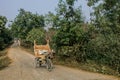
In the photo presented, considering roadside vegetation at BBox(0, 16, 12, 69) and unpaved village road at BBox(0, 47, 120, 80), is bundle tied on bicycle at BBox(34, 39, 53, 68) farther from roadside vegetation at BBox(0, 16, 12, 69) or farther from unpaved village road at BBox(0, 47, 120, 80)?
roadside vegetation at BBox(0, 16, 12, 69)

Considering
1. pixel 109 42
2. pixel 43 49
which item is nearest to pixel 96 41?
pixel 109 42

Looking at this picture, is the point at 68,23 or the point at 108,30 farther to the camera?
the point at 68,23

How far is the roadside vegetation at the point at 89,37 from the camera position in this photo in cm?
1822

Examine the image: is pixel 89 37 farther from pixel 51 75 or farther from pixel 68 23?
pixel 51 75

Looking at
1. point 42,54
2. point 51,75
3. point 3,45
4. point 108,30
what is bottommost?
point 51,75

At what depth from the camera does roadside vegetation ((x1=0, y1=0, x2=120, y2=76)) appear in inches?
717

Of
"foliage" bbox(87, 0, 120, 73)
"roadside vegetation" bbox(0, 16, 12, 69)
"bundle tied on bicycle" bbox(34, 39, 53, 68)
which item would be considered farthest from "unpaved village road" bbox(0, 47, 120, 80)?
"roadside vegetation" bbox(0, 16, 12, 69)

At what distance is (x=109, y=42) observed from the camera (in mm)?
18328

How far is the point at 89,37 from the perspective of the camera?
850 inches

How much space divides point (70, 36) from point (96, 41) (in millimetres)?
3225

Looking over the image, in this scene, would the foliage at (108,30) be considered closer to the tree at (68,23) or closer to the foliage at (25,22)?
the tree at (68,23)

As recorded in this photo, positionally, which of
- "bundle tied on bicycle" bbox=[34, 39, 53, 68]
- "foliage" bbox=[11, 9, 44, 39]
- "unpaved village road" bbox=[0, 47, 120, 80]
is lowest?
"unpaved village road" bbox=[0, 47, 120, 80]

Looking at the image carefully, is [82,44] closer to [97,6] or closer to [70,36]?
[70,36]

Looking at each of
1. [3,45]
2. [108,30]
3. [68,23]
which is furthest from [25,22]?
[108,30]
